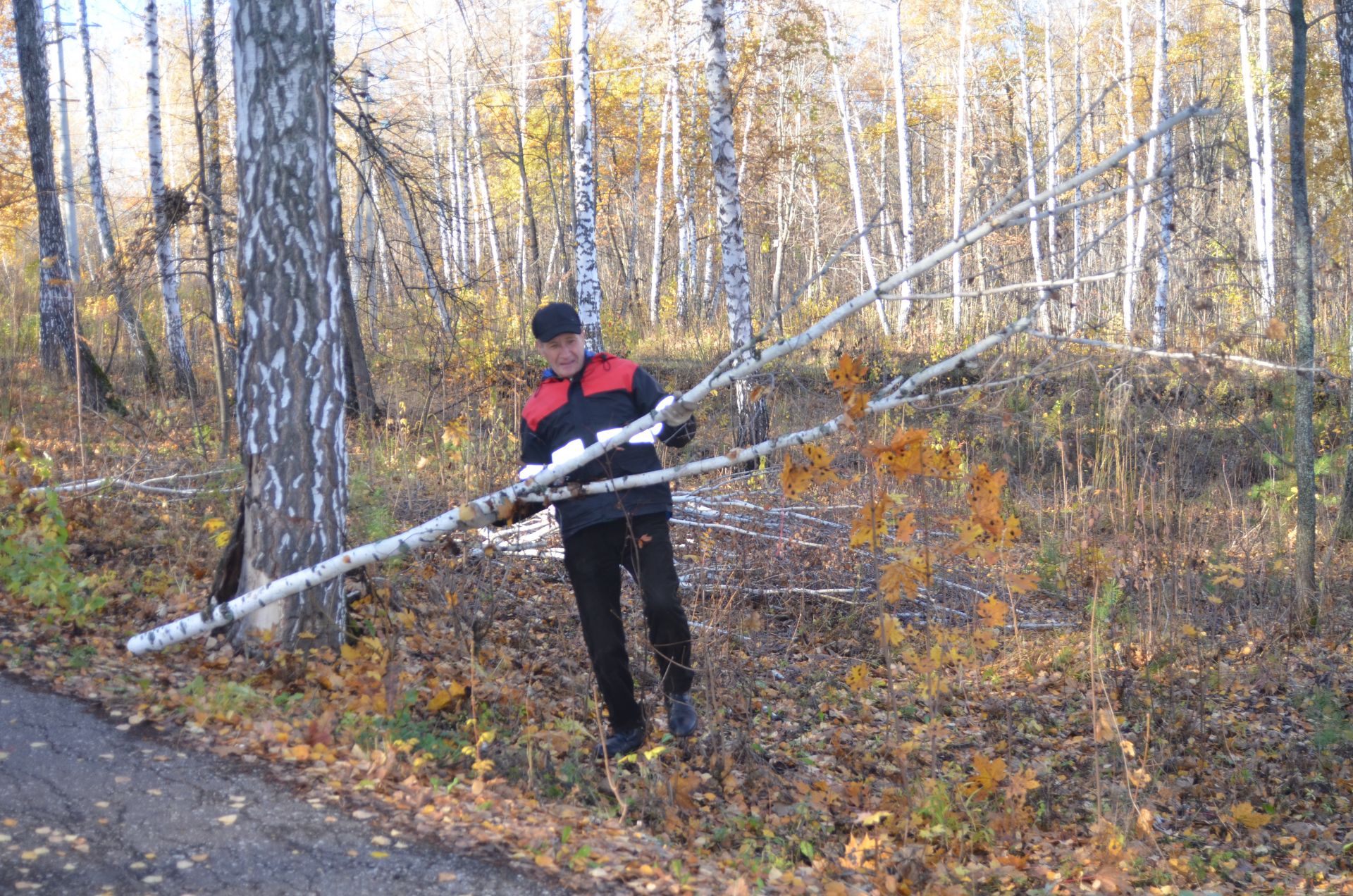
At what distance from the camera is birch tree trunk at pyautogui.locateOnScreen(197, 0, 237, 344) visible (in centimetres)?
669

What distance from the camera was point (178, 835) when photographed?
336 centimetres

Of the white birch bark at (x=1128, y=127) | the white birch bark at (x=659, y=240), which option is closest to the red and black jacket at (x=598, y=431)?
the white birch bark at (x=1128, y=127)

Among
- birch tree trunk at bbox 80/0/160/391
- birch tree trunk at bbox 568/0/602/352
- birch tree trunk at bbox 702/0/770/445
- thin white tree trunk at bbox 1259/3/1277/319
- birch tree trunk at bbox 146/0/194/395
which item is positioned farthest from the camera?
thin white tree trunk at bbox 1259/3/1277/319

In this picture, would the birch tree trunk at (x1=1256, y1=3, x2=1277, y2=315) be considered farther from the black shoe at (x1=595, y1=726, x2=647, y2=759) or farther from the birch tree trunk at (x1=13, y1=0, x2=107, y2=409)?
the birch tree trunk at (x1=13, y1=0, x2=107, y2=409)

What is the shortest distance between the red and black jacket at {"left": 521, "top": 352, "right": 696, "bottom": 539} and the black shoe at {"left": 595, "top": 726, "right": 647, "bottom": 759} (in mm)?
999

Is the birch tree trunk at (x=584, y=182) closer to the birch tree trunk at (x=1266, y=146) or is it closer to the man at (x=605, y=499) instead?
the man at (x=605, y=499)

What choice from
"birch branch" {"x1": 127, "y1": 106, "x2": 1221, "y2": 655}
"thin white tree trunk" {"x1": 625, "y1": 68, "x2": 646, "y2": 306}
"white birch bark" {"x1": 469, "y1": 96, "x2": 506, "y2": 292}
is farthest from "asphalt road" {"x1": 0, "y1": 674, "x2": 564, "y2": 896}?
"thin white tree trunk" {"x1": 625, "y1": 68, "x2": 646, "y2": 306}

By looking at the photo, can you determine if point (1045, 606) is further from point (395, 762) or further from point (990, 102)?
point (990, 102)

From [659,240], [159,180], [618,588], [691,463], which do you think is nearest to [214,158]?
[618,588]

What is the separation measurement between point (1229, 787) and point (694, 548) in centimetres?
367

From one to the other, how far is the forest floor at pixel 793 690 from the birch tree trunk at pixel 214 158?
1.73 meters

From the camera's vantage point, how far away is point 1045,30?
2311 centimetres

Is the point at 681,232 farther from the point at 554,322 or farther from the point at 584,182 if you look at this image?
the point at 554,322

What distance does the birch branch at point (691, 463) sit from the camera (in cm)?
343
